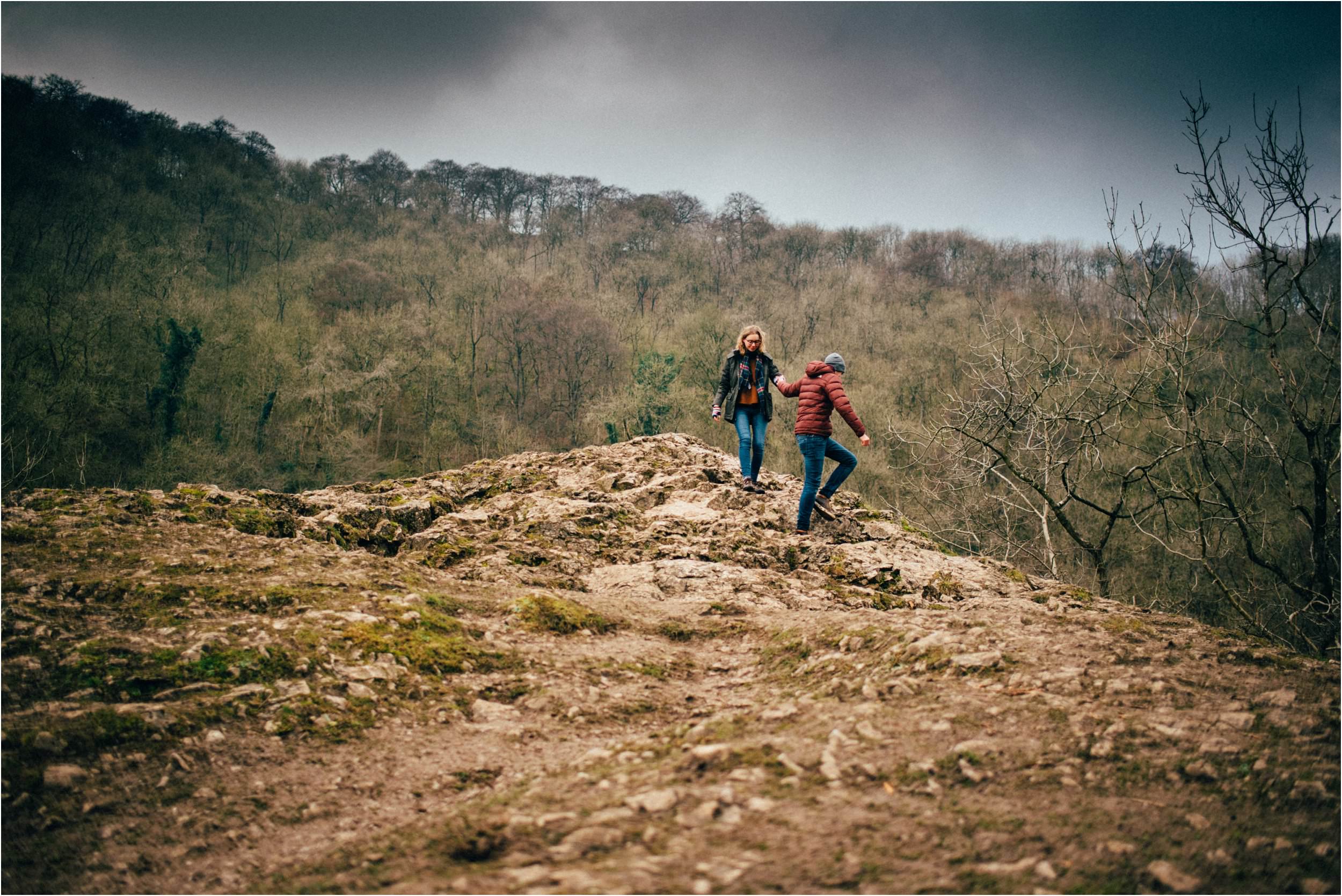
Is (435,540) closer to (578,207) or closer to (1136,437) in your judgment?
(1136,437)

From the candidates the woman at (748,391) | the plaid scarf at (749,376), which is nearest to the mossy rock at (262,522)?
the woman at (748,391)

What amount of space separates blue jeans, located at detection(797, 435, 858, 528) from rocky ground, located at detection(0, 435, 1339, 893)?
2.13 meters

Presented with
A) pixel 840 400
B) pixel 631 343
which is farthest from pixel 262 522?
pixel 631 343

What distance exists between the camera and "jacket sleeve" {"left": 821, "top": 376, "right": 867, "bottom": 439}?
27.1ft

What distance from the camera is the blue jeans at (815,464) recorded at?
336 inches

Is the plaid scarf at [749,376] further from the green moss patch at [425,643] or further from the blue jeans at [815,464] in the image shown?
the green moss patch at [425,643]

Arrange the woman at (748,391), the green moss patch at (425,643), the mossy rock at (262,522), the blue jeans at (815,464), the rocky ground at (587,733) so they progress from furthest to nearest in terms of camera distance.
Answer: the woman at (748,391), the blue jeans at (815,464), the mossy rock at (262,522), the green moss patch at (425,643), the rocky ground at (587,733)

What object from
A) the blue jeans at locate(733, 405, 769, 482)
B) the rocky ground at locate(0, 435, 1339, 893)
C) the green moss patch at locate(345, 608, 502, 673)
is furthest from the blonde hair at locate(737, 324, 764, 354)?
the green moss patch at locate(345, 608, 502, 673)

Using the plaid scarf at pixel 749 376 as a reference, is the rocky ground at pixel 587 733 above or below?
below

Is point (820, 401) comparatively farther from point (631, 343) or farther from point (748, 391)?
point (631, 343)

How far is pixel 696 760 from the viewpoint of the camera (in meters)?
3.14

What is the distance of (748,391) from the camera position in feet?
31.6

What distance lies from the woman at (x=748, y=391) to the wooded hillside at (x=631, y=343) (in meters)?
4.35

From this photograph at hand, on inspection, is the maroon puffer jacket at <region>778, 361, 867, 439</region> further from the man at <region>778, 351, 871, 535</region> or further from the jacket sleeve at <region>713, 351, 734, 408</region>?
the jacket sleeve at <region>713, 351, 734, 408</region>
